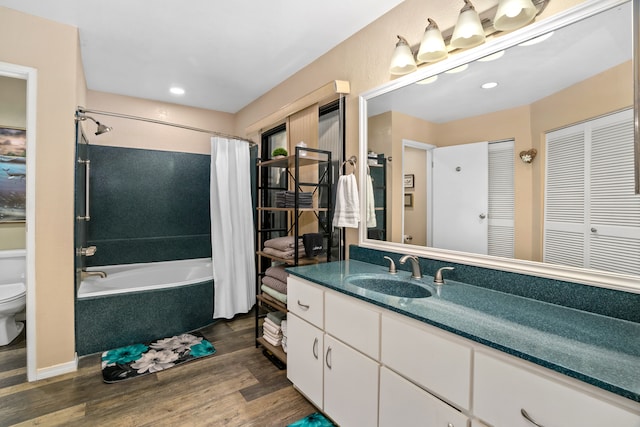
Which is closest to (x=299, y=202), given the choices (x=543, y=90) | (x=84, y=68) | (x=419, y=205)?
(x=419, y=205)

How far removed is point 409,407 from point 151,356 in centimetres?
205

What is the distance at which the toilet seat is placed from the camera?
2.32 m

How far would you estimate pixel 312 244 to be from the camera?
6.91 feet

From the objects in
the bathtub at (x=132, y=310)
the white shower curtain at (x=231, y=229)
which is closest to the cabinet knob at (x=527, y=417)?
the white shower curtain at (x=231, y=229)

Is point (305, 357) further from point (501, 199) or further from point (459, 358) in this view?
point (501, 199)

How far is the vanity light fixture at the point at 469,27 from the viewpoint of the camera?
1339 mm

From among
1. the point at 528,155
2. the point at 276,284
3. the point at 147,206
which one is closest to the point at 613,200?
the point at 528,155

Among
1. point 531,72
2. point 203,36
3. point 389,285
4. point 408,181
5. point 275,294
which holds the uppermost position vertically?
point 203,36

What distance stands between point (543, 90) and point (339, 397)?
1676 millimetres

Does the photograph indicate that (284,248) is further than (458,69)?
Yes

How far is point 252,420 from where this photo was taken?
5.36 feet

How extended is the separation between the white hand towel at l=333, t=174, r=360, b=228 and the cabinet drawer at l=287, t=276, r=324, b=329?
1.71 ft

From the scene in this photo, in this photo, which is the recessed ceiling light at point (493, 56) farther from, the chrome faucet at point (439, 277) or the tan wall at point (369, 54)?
the chrome faucet at point (439, 277)

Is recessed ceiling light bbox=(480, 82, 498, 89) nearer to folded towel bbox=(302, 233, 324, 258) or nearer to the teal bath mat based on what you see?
folded towel bbox=(302, 233, 324, 258)
